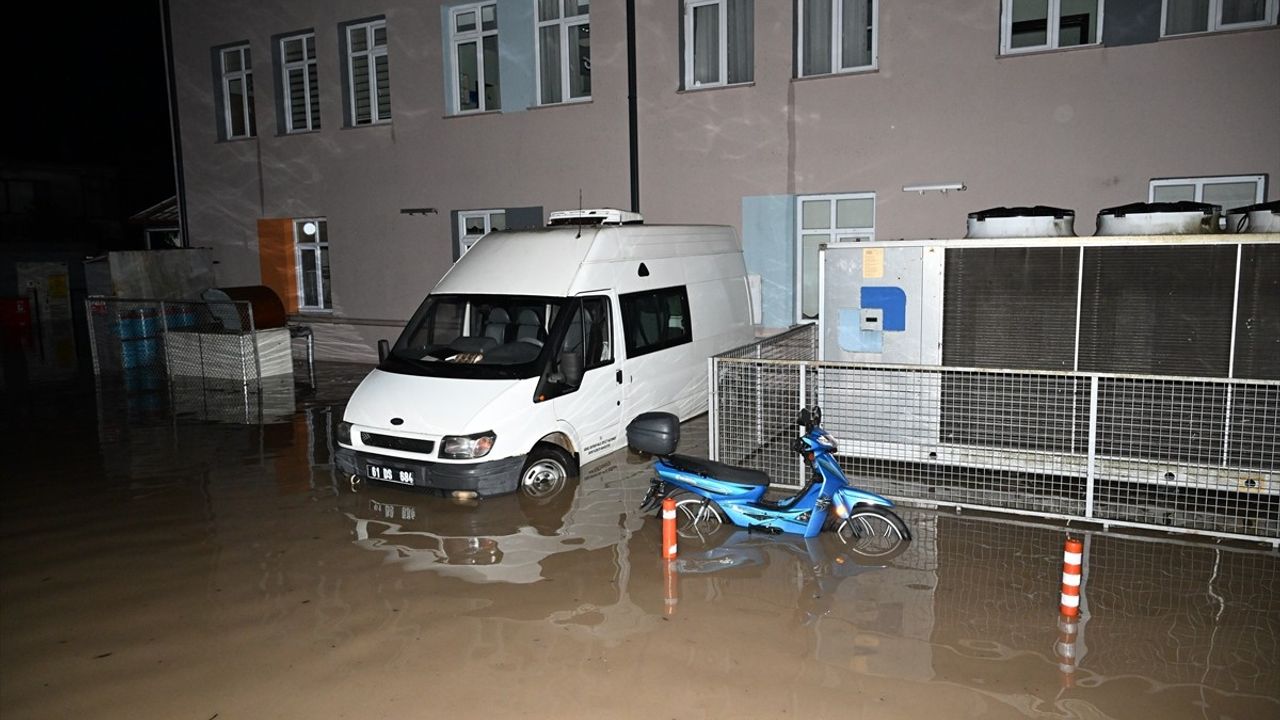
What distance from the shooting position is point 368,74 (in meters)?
16.6

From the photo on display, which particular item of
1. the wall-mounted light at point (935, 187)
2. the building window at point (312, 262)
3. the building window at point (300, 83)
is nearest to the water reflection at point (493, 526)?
the wall-mounted light at point (935, 187)

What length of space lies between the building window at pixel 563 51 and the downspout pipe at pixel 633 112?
2.91 feet

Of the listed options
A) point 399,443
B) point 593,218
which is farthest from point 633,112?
point 399,443

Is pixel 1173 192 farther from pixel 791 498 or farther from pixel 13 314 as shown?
pixel 13 314

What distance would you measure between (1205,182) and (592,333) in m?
7.60

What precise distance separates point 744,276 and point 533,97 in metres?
5.77

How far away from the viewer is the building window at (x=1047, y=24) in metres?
11.0

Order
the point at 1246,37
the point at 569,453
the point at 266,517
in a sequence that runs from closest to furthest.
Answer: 1. the point at 266,517
2. the point at 569,453
3. the point at 1246,37

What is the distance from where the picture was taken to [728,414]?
8398mm

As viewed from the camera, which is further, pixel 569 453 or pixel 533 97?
pixel 533 97

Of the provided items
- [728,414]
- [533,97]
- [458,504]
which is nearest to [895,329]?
[728,414]

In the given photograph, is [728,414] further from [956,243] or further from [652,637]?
[652,637]

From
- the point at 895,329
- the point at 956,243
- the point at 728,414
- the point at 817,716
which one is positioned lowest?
the point at 817,716

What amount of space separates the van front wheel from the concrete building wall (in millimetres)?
5948
